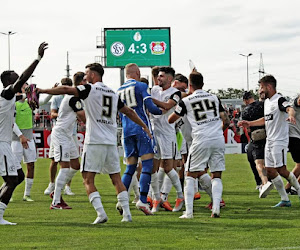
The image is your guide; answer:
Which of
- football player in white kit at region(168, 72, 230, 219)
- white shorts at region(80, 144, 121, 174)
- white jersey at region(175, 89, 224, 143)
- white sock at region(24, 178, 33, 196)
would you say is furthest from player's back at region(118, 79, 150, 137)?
white sock at region(24, 178, 33, 196)

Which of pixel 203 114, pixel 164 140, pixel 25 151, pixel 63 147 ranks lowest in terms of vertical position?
pixel 25 151

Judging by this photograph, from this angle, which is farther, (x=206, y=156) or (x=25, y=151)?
(x=25, y=151)

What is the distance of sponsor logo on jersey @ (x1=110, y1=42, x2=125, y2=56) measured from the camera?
156ft

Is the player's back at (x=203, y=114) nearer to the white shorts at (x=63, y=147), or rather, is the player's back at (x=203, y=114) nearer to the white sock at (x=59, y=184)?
the white sock at (x=59, y=184)

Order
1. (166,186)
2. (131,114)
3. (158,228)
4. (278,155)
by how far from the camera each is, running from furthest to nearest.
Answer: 1. (166,186)
2. (278,155)
3. (131,114)
4. (158,228)

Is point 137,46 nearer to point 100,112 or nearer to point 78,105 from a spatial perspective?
point 78,105

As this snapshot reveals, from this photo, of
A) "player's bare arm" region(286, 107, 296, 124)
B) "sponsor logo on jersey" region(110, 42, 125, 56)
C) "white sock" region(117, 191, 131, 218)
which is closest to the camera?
"white sock" region(117, 191, 131, 218)

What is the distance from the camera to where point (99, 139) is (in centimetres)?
973

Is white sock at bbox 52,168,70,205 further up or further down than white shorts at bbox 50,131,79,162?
further down

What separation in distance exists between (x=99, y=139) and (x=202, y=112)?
1.65 metres

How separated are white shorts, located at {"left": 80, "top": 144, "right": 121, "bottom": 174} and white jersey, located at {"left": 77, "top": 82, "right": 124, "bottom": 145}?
0.08 meters

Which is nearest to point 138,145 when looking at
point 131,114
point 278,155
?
point 131,114

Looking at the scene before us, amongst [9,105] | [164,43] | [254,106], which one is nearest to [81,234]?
[9,105]

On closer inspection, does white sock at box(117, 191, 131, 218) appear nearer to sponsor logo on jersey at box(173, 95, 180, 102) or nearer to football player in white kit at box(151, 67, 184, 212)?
football player in white kit at box(151, 67, 184, 212)
